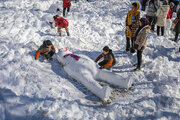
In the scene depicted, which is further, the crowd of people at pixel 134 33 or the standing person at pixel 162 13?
the standing person at pixel 162 13

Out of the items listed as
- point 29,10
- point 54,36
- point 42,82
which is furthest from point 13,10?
point 42,82

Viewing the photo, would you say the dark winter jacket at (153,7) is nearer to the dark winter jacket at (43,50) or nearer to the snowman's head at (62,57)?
the snowman's head at (62,57)

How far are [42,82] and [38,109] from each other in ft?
2.95

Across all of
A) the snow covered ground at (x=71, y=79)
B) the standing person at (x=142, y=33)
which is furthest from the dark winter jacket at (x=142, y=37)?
the snow covered ground at (x=71, y=79)

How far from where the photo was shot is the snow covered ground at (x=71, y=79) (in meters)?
3.16

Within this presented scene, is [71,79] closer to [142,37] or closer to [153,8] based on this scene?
[142,37]

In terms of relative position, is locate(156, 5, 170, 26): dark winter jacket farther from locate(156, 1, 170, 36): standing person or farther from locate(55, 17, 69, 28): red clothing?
locate(55, 17, 69, 28): red clothing

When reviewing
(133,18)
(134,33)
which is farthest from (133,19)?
(134,33)

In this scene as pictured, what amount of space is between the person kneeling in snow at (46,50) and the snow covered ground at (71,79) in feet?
0.87

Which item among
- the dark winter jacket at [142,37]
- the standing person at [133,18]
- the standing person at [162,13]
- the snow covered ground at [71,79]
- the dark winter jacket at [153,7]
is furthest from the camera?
the dark winter jacket at [153,7]

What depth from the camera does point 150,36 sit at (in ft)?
22.6

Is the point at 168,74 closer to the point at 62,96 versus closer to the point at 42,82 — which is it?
the point at 62,96

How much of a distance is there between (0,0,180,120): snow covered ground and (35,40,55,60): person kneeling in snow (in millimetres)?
264

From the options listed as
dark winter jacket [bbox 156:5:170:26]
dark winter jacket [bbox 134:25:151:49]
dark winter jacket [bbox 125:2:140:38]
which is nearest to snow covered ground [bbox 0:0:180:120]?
dark winter jacket [bbox 156:5:170:26]
